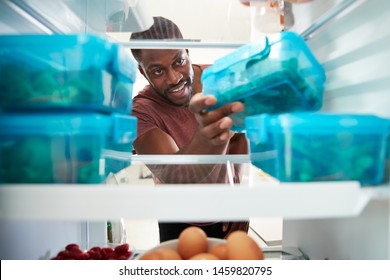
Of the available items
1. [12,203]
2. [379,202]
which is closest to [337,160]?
[379,202]

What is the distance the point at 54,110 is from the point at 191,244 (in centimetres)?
39

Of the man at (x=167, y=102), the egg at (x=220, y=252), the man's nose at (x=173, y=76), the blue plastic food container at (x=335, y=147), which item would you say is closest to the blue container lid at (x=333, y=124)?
the blue plastic food container at (x=335, y=147)

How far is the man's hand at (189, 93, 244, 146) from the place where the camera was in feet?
2.89

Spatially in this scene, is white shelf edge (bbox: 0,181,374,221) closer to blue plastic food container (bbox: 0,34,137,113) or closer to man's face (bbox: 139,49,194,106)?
blue plastic food container (bbox: 0,34,137,113)

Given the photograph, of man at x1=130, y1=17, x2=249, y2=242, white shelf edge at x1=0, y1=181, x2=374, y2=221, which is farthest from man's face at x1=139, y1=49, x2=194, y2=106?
white shelf edge at x1=0, y1=181, x2=374, y2=221

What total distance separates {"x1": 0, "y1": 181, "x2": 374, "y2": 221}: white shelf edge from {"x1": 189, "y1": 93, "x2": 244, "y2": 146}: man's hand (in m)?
0.32

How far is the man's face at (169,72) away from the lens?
1401mm

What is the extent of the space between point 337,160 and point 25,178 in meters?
0.58

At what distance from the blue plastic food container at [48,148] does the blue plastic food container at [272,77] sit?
0.39 metres

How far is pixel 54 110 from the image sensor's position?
0.76m

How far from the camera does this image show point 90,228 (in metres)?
1.42
